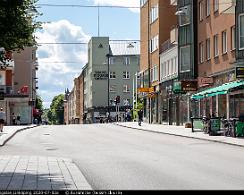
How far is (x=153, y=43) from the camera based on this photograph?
65750 mm

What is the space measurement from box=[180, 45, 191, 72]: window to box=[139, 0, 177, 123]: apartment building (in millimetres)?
11025

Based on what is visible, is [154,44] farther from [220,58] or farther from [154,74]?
[220,58]

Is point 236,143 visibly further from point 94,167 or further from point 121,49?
point 121,49

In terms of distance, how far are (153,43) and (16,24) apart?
53718 mm

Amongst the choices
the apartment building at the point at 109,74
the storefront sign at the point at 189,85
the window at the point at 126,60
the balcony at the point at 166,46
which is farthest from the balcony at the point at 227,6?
the window at the point at 126,60

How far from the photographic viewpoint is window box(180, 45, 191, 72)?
158ft

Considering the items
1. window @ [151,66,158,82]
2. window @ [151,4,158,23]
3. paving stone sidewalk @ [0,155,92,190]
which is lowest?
paving stone sidewalk @ [0,155,92,190]

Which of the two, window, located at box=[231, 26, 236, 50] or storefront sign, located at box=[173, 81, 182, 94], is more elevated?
window, located at box=[231, 26, 236, 50]

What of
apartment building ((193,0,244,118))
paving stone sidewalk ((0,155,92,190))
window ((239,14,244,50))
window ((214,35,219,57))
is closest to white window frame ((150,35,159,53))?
apartment building ((193,0,244,118))

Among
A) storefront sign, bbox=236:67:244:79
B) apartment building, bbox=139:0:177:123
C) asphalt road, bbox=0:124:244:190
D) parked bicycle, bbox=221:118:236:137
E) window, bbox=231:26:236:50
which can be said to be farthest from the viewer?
apartment building, bbox=139:0:177:123

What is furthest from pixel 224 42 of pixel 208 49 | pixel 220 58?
pixel 208 49

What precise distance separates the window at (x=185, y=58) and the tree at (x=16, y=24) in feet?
116

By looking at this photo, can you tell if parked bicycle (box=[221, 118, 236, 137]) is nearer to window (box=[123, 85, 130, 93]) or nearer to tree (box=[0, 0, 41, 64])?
tree (box=[0, 0, 41, 64])

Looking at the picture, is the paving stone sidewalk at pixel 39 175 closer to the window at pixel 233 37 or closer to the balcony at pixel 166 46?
the window at pixel 233 37
